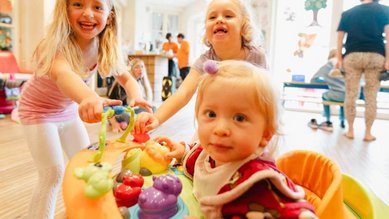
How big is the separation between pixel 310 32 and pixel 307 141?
2.38m

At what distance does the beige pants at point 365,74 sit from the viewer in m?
2.01

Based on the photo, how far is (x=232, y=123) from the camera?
1.63 feet

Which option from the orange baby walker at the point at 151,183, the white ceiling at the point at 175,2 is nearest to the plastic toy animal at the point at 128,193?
the orange baby walker at the point at 151,183

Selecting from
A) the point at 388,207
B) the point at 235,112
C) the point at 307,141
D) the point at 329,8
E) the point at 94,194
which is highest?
the point at 329,8

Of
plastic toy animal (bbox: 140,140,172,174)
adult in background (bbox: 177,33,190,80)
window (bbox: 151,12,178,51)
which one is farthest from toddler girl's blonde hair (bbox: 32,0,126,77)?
window (bbox: 151,12,178,51)

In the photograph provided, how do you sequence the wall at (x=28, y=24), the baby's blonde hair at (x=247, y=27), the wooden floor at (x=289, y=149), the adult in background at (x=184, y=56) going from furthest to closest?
the adult in background at (x=184, y=56), the wall at (x=28, y=24), the wooden floor at (x=289, y=149), the baby's blonde hair at (x=247, y=27)

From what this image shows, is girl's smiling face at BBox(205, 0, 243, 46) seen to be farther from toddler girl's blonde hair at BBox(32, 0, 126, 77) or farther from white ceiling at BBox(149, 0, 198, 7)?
white ceiling at BBox(149, 0, 198, 7)

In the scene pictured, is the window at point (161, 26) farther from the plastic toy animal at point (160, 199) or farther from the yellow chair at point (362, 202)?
the plastic toy animal at point (160, 199)

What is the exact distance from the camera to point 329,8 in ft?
12.7

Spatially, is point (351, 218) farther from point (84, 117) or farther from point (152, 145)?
point (84, 117)

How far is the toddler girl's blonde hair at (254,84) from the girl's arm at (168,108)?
0.27m

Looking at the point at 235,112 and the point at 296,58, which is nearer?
the point at 235,112

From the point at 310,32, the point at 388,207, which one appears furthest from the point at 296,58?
the point at 388,207

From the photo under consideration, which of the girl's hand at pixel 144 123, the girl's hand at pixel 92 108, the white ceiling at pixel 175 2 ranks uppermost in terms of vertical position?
the white ceiling at pixel 175 2
